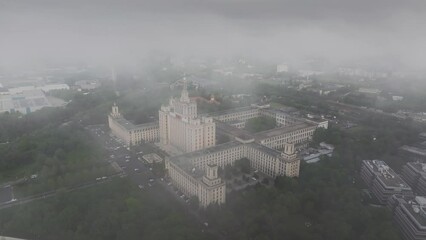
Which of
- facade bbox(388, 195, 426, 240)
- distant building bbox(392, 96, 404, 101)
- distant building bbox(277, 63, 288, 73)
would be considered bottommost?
facade bbox(388, 195, 426, 240)

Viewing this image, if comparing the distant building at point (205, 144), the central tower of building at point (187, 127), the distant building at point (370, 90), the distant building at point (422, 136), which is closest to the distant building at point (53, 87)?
the distant building at point (205, 144)

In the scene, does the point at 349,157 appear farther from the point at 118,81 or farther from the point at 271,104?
the point at 118,81

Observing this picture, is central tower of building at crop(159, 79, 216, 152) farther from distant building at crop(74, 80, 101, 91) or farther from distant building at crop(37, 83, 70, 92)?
distant building at crop(37, 83, 70, 92)

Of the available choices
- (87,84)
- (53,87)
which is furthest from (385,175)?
(53,87)

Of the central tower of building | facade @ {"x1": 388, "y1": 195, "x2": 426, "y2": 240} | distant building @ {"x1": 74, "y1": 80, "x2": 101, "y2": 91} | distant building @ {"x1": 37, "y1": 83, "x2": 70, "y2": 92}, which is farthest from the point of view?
distant building @ {"x1": 74, "y1": 80, "x2": 101, "y2": 91}

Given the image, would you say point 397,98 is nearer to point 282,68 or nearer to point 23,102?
point 282,68

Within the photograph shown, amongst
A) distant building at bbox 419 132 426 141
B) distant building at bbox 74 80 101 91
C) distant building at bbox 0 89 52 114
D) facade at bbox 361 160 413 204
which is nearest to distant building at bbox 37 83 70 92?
distant building at bbox 74 80 101 91

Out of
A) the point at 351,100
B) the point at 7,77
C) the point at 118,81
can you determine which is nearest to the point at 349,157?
the point at 351,100
